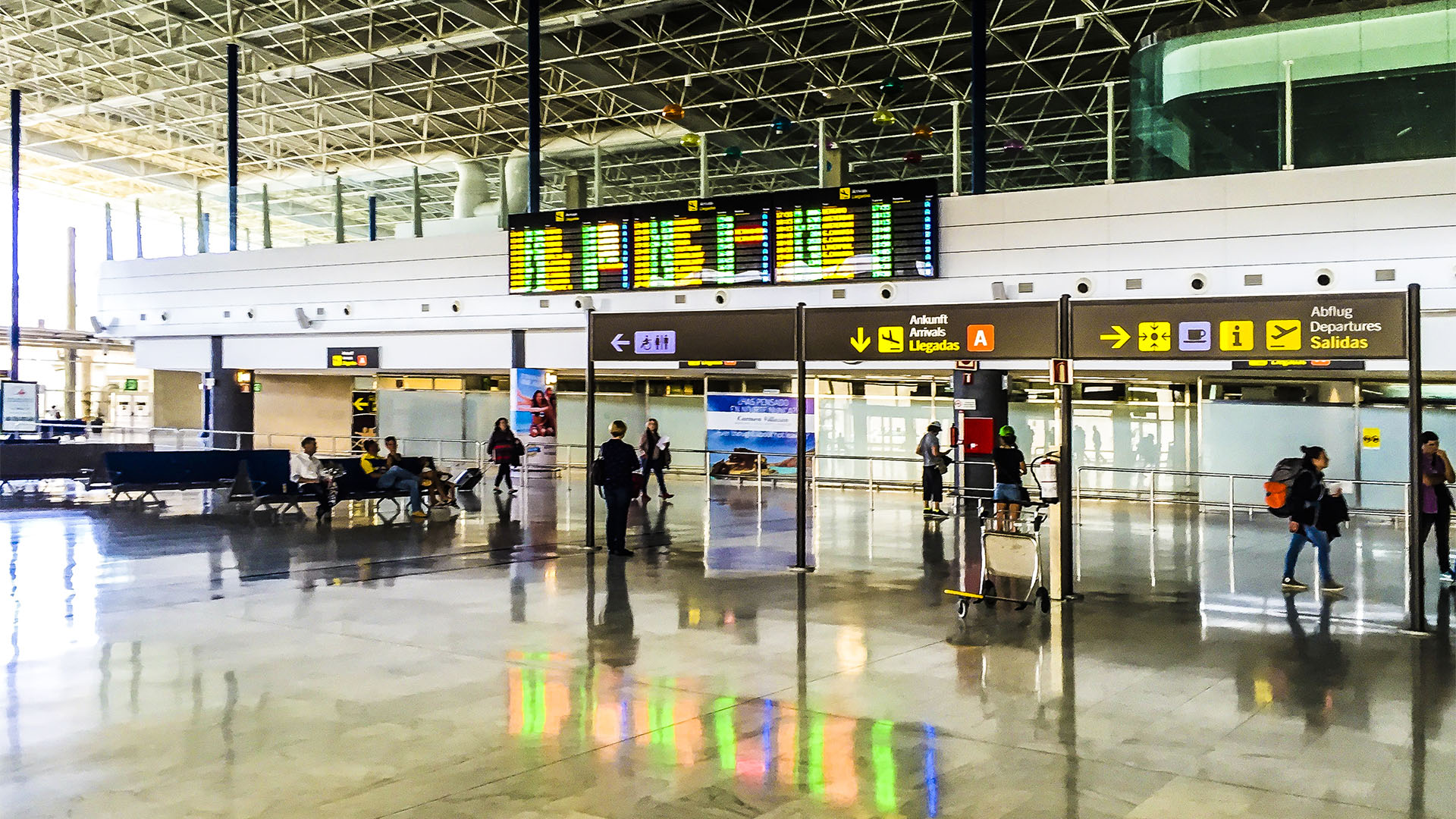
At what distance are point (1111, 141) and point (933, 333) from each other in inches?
289

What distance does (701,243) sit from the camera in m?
17.6

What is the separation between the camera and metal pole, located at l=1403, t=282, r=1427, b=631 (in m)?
9.20

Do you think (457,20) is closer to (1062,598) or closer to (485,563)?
(485,563)

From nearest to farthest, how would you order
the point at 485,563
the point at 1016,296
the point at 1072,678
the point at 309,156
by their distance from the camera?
the point at 1072,678
the point at 485,563
the point at 1016,296
the point at 309,156

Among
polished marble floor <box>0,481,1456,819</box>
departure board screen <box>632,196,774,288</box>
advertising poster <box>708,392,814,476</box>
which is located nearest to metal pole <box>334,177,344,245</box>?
departure board screen <box>632,196,774,288</box>

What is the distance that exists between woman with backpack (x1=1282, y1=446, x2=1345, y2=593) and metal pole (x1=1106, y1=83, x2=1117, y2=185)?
A: 6.60 meters

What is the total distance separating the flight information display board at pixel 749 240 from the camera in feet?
54.9

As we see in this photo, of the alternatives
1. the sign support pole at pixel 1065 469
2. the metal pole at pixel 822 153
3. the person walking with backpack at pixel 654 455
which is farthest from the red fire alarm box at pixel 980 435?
the sign support pole at pixel 1065 469

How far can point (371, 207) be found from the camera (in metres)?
23.4

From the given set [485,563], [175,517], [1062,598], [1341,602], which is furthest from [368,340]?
[1341,602]

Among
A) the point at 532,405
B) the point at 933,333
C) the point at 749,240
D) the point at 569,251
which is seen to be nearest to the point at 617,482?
the point at 933,333

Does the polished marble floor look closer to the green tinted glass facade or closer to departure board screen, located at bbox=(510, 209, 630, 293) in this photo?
the green tinted glass facade

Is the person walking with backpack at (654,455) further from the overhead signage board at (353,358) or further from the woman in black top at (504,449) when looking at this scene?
the overhead signage board at (353,358)

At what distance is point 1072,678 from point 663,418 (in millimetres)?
21716
